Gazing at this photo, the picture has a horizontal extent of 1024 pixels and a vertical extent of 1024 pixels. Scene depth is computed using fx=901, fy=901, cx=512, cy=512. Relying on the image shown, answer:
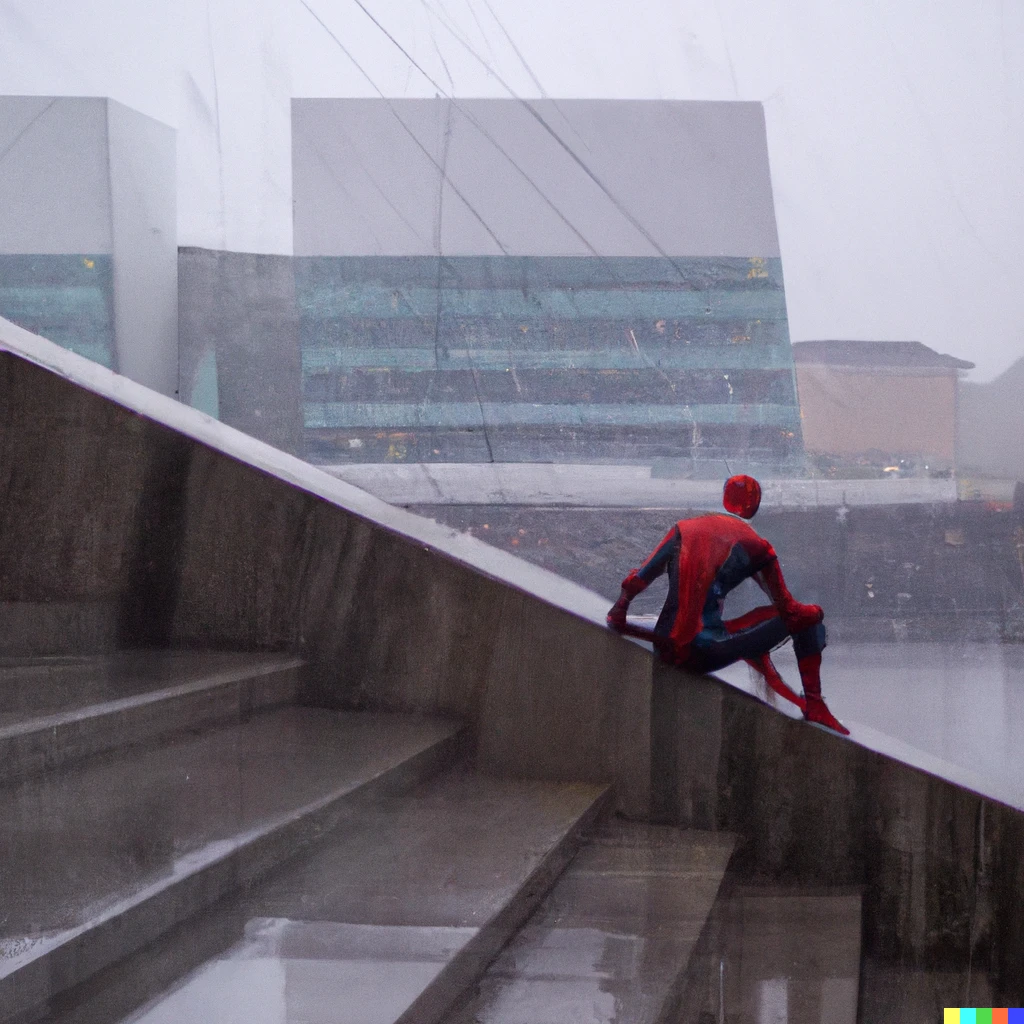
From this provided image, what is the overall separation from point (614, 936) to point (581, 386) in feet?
7.95

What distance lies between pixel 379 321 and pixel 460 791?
2.30m

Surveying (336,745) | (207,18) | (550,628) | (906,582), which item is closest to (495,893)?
(336,745)

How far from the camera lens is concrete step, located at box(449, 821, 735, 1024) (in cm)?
175

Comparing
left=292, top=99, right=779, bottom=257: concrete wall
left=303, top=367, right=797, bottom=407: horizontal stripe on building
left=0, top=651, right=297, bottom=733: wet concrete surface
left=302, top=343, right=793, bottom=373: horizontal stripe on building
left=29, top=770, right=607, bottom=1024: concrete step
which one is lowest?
left=29, top=770, right=607, bottom=1024: concrete step

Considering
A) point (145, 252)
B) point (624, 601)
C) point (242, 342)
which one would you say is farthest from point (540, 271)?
point (624, 601)

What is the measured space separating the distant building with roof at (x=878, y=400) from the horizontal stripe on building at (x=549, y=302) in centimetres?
34

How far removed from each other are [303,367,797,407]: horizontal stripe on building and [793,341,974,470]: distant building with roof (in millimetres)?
159

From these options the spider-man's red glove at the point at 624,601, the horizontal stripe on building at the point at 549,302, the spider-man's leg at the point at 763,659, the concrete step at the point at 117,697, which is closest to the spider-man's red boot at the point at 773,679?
the spider-man's leg at the point at 763,659

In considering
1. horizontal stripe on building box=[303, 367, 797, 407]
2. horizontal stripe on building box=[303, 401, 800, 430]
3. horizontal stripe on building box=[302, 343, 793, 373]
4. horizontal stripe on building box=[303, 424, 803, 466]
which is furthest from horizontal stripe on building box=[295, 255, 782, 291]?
horizontal stripe on building box=[303, 424, 803, 466]

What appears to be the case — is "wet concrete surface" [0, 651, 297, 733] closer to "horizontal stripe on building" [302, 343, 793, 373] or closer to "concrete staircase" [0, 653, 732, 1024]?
"concrete staircase" [0, 653, 732, 1024]

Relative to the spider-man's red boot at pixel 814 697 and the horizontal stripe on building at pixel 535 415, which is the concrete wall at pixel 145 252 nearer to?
the horizontal stripe on building at pixel 535 415

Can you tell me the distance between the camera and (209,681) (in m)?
2.26

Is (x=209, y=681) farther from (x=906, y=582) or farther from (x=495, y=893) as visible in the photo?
(x=906, y=582)

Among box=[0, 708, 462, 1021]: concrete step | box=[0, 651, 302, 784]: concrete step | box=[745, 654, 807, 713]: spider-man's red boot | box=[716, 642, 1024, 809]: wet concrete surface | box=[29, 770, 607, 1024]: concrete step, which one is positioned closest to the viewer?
box=[0, 708, 462, 1021]: concrete step
